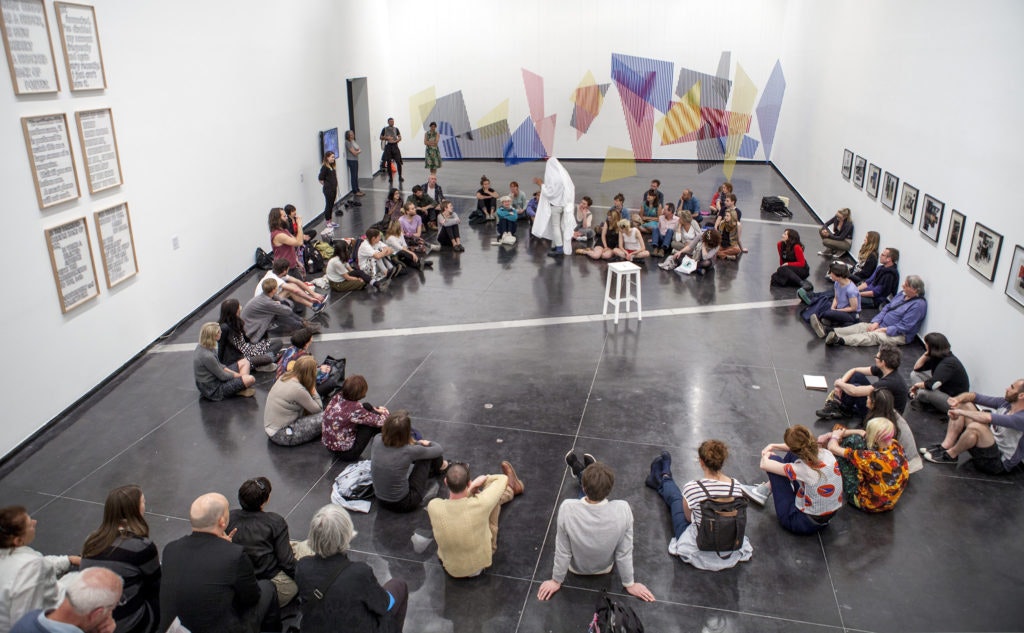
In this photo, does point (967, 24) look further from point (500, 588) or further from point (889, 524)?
point (500, 588)

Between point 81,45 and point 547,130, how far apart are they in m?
15.3

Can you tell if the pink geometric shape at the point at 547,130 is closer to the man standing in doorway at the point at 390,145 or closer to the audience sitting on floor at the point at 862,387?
the man standing in doorway at the point at 390,145

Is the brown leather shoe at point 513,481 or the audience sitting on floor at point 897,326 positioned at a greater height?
the audience sitting on floor at point 897,326

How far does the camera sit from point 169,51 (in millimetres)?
9250

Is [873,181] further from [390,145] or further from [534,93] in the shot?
[534,93]

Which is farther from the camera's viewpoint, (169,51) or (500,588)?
(169,51)

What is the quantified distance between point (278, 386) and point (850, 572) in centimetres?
507

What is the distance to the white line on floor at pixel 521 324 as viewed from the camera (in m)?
9.29

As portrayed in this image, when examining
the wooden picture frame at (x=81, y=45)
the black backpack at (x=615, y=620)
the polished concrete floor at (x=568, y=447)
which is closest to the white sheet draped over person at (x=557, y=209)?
the polished concrete floor at (x=568, y=447)

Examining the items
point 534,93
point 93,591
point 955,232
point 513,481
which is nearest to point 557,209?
point 955,232

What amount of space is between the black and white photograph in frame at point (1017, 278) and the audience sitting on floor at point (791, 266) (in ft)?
12.6

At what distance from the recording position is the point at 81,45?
748cm

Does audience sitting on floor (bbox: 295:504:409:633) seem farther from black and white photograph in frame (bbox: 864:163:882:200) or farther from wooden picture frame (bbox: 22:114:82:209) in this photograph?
black and white photograph in frame (bbox: 864:163:882:200)

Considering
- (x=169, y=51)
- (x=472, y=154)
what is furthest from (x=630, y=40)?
(x=169, y=51)
